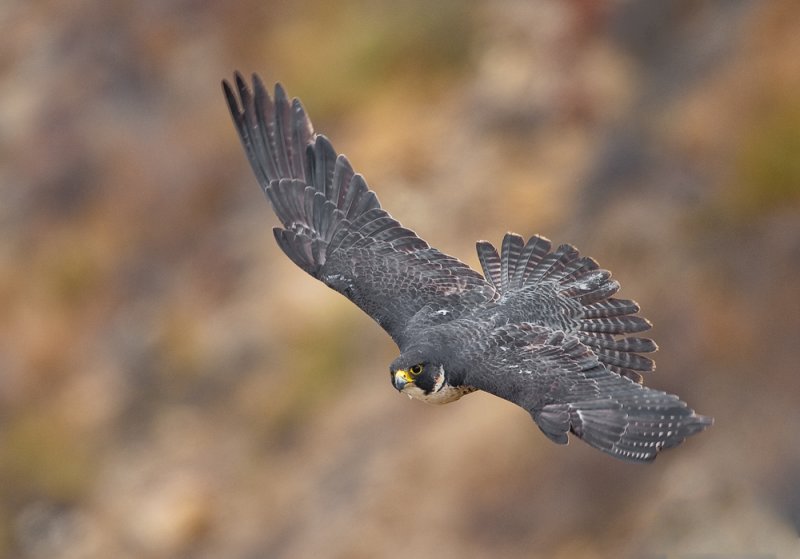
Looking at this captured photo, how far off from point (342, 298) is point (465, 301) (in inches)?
568

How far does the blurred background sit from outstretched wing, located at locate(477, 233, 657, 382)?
174 inches

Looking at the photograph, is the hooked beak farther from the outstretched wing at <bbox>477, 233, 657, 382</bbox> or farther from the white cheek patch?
the outstretched wing at <bbox>477, 233, 657, 382</bbox>

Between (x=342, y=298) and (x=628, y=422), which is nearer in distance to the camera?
(x=628, y=422)

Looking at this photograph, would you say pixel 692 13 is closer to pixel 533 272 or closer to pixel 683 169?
pixel 683 169

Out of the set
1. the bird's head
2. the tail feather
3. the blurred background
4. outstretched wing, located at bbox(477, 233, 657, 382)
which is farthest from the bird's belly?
the blurred background

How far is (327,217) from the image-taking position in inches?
553

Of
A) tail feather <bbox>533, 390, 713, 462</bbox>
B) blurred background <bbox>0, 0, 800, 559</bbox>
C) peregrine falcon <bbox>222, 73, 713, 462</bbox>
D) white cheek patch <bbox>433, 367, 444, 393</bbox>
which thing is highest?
blurred background <bbox>0, 0, 800, 559</bbox>

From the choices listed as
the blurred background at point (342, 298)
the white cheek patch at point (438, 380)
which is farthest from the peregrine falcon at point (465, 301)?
the blurred background at point (342, 298)

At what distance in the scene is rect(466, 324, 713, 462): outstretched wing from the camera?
10.4 m

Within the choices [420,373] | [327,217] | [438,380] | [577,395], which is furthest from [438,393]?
[327,217]

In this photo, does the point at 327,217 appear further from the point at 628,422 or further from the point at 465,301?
the point at 628,422

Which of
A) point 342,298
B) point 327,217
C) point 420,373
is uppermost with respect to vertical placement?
point 342,298

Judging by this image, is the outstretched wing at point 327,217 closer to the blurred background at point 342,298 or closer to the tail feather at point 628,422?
the tail feather at point 628,422

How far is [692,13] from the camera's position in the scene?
2558 centimetres
